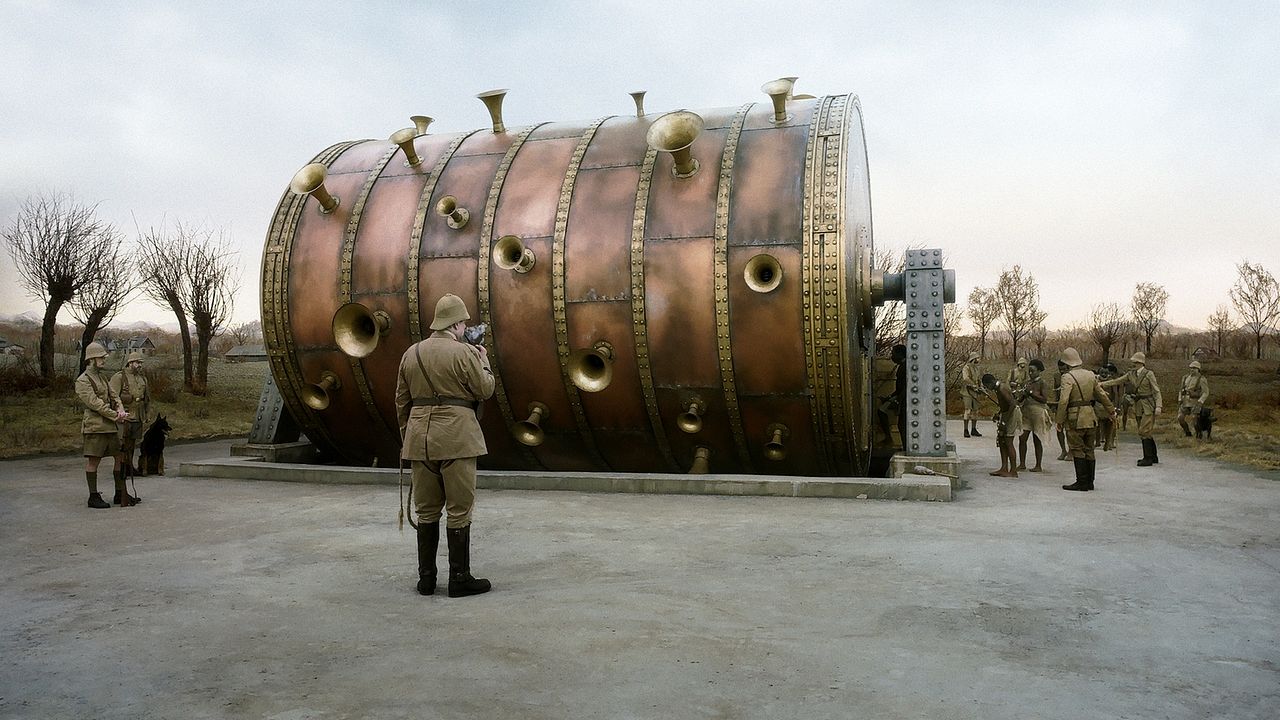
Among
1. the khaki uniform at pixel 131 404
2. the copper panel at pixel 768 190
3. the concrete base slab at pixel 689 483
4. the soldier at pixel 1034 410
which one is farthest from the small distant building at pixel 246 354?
the copper panel at pixel 768 190

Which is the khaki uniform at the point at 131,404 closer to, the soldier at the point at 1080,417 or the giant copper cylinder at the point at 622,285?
the giant copper cylinder at the point at 622,285

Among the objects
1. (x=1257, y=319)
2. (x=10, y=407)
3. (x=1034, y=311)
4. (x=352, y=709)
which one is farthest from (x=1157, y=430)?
(x=1034, y=311)

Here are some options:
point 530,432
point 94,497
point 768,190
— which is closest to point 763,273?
point 768,190

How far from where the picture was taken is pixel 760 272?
9.60m

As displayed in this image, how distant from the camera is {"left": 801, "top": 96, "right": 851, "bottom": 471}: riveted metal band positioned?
9.34 meters

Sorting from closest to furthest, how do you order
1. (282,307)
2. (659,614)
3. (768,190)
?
(659,614)
(768,190)
(282,307)

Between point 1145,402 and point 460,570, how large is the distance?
12.7 m

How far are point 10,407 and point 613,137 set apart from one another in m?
17.6

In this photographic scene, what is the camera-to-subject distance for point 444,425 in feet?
19.6

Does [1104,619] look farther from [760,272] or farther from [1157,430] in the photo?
[1157,430]

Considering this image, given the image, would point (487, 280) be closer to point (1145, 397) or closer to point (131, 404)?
point (131, 404)

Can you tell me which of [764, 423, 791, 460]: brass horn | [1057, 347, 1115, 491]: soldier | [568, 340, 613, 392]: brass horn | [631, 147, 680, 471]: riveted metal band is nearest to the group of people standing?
[1057, 347, 1115, 491]: soldier

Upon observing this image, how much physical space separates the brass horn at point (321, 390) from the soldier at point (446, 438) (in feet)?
17.8

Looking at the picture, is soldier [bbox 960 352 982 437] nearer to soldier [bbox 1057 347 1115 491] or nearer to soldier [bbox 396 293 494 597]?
soldier [bbox 1057 347 1115 491]
